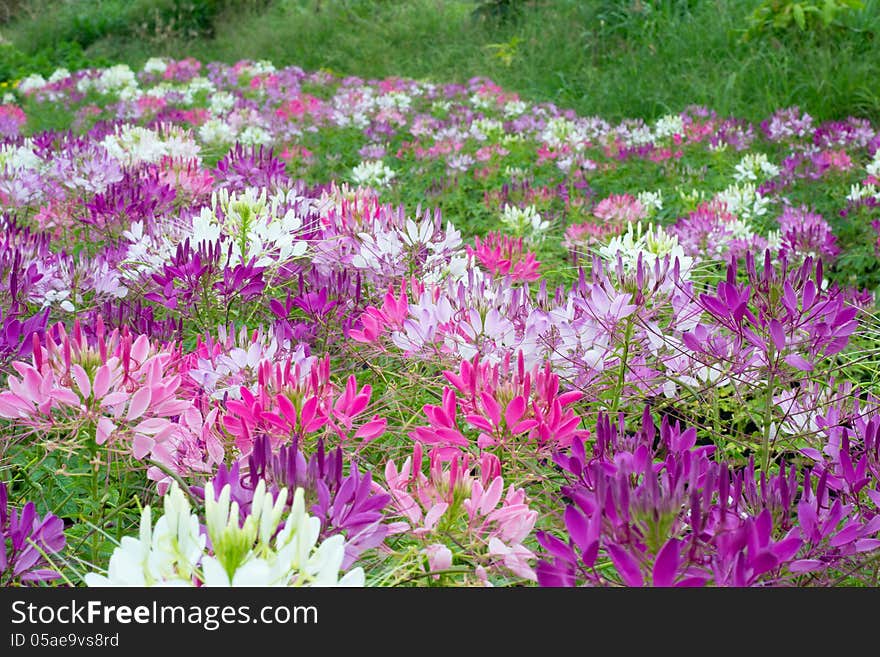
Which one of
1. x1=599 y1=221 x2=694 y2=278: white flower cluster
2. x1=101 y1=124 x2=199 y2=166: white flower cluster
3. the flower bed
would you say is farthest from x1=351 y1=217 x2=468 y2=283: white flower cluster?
x1=101 y1=124 x2=199 y2=166: white flower cluster

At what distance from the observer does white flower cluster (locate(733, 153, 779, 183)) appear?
469 centimetres

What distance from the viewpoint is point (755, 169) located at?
4789 millimetres

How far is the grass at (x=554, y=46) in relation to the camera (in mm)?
6883

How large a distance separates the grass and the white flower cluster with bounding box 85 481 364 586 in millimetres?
6417

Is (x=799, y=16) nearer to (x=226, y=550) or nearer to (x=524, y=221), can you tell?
(x=524, y=221)

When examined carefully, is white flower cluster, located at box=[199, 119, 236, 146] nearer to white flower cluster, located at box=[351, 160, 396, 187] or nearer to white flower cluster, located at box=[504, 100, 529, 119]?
white flower cluster, located at box=[351, 160, 396, 187]

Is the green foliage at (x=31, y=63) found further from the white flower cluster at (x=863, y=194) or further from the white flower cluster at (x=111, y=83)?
the white flower cluster at (x=863, y=194)

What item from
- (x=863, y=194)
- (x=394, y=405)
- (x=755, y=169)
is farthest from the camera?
(x=755, y=169)

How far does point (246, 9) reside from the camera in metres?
17.8

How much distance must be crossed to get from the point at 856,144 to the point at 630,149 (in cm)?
140

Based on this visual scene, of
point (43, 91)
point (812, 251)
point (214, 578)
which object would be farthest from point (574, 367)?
point (43, 91)

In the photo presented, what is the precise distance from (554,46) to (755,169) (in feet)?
19.3

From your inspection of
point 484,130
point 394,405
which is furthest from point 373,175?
point 394,405

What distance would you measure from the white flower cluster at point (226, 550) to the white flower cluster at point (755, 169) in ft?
14.5
